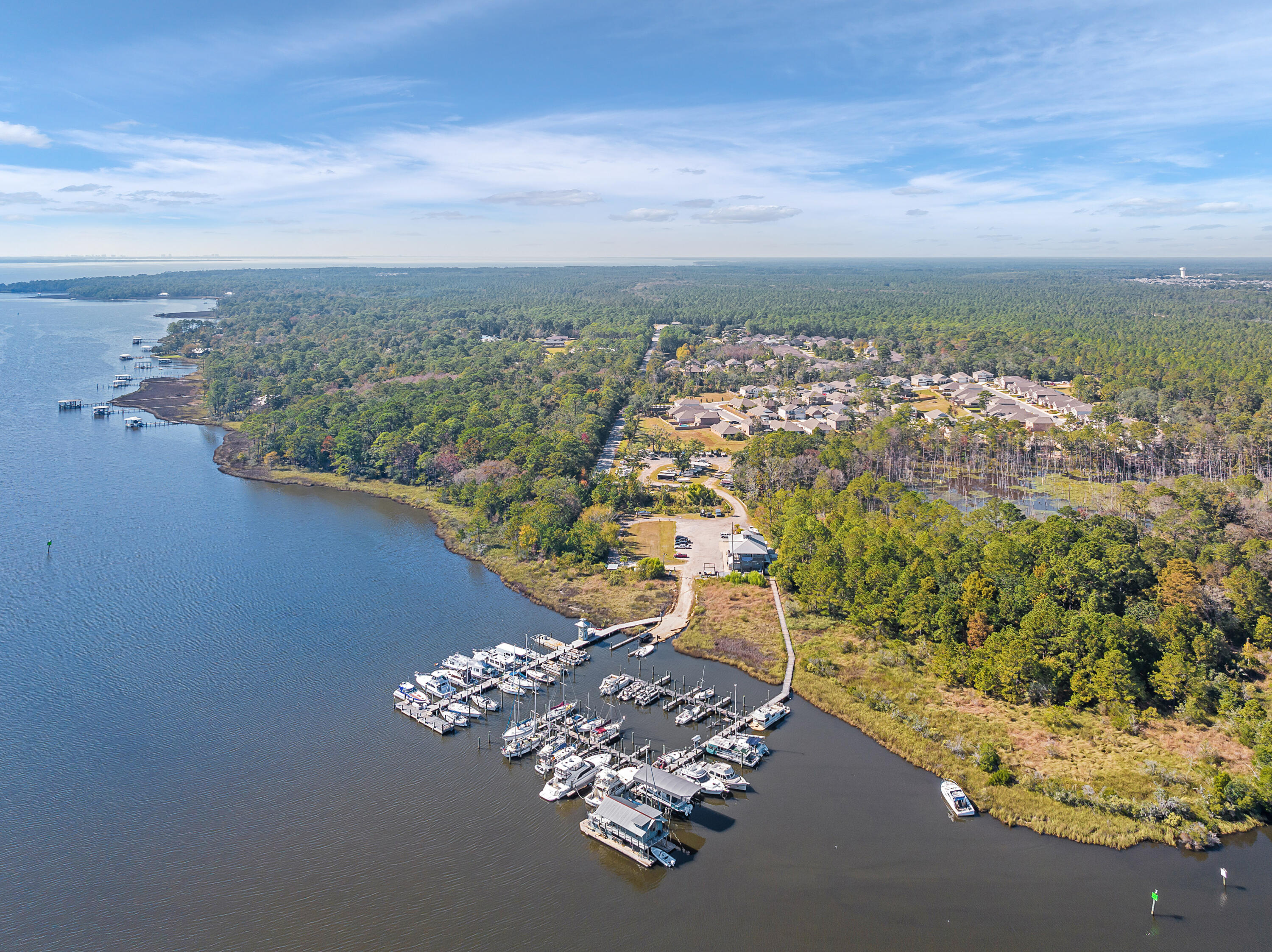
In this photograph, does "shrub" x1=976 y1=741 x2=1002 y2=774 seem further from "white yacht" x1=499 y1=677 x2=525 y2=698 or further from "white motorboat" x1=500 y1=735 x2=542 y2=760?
"white yacht" x1=499 y1=677 x2=525 y2=698

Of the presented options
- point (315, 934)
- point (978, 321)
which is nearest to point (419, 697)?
point (315, 934)

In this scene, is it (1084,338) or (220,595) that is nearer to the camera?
(220,595)

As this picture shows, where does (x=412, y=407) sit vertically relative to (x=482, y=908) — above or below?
above

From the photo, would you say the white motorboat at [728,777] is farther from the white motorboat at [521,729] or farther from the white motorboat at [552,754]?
the white motorboat at [521,729]

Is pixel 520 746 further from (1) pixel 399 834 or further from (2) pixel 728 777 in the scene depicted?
(2) pixel 728 777

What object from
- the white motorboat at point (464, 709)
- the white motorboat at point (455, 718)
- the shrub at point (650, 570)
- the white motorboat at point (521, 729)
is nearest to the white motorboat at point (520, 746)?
the white motorboat at point (521, 729)

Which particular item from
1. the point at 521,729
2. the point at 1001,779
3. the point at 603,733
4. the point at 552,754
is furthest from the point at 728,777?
the point at 1001,779

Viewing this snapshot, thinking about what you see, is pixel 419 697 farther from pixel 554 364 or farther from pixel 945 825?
pixel 554 364
